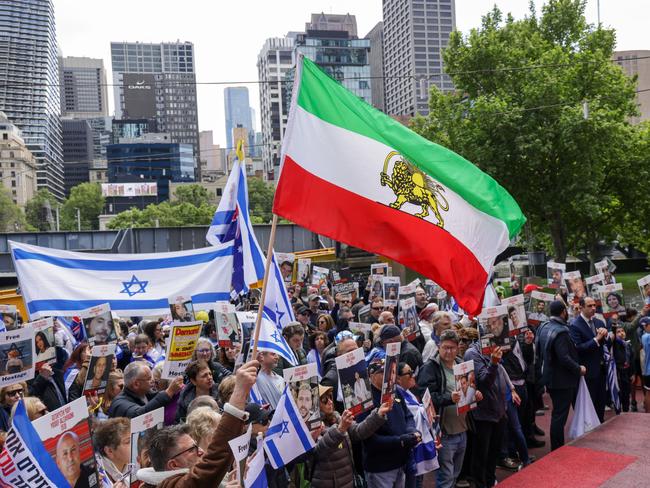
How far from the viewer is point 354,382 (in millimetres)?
5508

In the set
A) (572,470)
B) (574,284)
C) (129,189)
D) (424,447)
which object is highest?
(129,189)

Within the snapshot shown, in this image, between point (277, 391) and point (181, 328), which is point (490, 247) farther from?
point (181, 328)

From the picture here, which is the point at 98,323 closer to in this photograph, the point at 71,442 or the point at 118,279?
the point at 118,279

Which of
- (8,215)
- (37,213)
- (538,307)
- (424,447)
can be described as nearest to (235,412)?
(424,447)

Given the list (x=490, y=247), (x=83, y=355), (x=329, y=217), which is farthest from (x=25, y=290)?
(x=490, y=247)

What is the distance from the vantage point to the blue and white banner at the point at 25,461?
3.57 m

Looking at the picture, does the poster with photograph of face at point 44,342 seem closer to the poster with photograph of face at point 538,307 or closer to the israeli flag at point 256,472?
the israeli flag at point 256,472

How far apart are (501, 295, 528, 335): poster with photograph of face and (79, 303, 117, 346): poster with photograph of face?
4.71 m

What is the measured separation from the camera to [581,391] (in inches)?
351

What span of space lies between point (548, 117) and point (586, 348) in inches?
887

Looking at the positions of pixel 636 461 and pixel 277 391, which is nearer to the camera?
pixel 277 391

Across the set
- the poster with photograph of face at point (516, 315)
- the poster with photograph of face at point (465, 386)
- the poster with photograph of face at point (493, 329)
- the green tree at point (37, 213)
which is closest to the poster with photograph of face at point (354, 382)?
the poster with photograph of face at point (465, 386)

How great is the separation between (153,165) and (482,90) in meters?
158

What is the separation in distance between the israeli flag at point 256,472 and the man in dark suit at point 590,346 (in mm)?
5448
